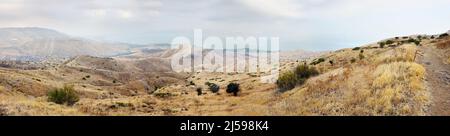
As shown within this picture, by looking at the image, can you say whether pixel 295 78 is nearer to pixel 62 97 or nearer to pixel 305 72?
pixel 305 72

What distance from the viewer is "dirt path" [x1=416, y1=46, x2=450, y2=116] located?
22397mm

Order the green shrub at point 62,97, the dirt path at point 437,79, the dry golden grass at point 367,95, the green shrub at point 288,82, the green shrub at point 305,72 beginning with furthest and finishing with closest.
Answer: the green shrub at point 305,72
the green shrub at point 288,82
the green shrub at point 62,97
the dry golden grass at point 367,95
the dirt path at point 437,79

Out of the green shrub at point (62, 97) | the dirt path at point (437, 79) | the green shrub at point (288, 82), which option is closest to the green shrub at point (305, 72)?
the green shrub at point (288, 82)

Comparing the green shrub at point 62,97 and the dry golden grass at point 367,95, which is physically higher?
the dry golden grass at point 367,95

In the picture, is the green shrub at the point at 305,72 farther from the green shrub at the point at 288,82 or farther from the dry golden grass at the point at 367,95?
the dry golden grass at the point at 367,95

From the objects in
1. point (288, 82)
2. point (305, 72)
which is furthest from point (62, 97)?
point (305, 72)

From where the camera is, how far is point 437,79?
2791 centimetres

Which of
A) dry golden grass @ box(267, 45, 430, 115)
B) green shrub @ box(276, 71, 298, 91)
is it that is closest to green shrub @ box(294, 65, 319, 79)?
green shrub @ box(276, 71, 298, 91)

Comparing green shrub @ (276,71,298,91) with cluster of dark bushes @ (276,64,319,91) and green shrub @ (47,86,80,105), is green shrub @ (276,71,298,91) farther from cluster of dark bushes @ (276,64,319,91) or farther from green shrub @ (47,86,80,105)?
green shrub @ (47,86,80,105)

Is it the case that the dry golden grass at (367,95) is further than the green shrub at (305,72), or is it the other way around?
the green shrub at (305,72)

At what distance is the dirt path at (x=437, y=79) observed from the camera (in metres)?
22.4
